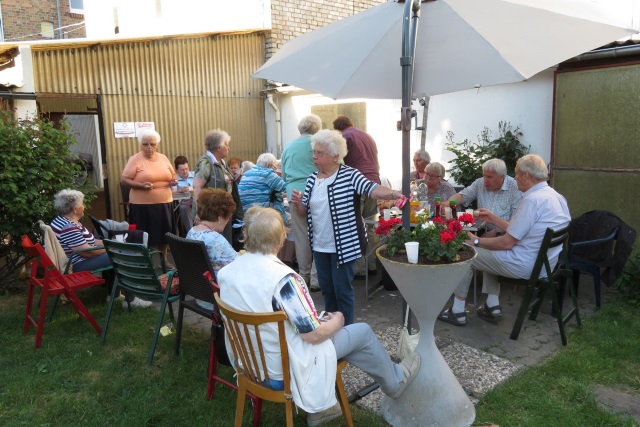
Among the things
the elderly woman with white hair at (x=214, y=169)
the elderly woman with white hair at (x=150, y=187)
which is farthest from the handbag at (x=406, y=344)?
the elderly woman with white hair at (x=150, y=187)

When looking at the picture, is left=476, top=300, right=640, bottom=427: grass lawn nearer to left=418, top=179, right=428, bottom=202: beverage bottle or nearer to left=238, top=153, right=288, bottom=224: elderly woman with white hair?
left=418, top=179, right=428, bottom=202: beverage bottle

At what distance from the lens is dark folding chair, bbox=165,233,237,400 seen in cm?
313

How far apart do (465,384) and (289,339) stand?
1.47 metres

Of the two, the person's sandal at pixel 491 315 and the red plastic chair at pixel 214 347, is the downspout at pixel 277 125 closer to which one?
the person's sandal at pixel 491 315

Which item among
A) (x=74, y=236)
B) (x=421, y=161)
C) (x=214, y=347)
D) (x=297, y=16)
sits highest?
(x=297, y=16)

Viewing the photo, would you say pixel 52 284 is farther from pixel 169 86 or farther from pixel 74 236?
pixel 169 86

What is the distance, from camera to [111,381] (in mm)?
3504

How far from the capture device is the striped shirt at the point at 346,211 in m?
3.59

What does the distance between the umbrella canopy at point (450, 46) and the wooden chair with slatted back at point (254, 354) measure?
4.77ft

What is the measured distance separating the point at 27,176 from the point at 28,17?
1945 cm

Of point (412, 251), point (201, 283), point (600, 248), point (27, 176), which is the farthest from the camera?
point (27, 176)

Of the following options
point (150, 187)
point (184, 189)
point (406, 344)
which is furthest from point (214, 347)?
point (184, 189)

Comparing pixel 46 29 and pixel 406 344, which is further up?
pixel 46 29

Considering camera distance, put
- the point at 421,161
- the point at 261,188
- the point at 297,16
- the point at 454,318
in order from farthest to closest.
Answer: the point at 297,16
the point at 421,161
the point at 261,188
the point at 454,318
